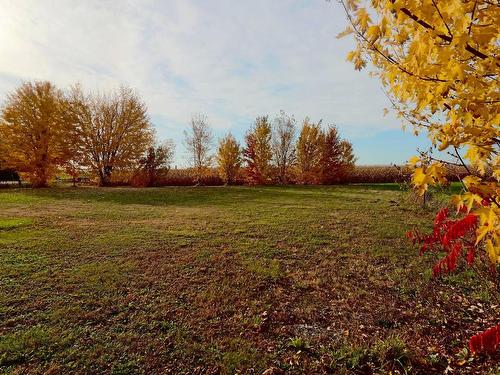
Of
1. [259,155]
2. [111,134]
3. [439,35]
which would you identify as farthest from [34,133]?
[439,35]

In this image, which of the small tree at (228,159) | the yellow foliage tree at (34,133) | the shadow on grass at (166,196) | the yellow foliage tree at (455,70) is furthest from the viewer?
the small tree at (228,159)

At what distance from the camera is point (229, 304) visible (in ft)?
15.8

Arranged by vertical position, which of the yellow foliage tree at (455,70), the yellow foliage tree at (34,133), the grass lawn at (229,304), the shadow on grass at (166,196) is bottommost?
the grass lawn at (229,304)

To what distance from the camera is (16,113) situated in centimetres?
2367

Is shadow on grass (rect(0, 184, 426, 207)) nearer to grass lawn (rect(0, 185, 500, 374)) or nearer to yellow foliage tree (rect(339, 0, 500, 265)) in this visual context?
grass lawn (rect(0, 185, 500, 374))

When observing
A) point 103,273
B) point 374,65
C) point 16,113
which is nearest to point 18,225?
point 103,273

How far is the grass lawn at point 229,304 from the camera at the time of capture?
3.53 m

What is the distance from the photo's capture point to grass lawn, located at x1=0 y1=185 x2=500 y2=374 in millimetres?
3525

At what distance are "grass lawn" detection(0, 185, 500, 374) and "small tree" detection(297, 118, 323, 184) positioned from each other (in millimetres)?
22855

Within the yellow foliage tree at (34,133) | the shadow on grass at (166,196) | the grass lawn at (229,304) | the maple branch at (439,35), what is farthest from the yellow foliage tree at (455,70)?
the yellow foliage tree at (34,133)

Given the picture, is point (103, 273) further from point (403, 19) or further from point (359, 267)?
point (403, 19)

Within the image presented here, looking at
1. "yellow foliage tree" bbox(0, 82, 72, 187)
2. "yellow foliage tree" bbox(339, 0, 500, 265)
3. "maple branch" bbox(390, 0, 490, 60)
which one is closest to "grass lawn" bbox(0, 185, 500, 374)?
"yellow foliage tree" bbox(339, 0, 500, 265)

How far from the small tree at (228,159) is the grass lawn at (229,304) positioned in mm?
22639

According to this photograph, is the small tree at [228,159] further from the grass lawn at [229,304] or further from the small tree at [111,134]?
the grass lawn at [229,304]
